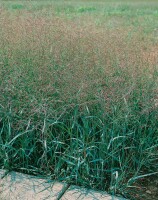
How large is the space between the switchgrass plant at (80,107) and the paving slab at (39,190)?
11cm

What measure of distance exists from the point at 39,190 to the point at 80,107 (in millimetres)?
814

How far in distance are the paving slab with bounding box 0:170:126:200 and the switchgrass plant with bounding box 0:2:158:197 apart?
0.11 meters

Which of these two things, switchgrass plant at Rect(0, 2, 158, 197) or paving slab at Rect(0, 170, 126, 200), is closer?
paving slab at Rect(0, 170, 126, 200)

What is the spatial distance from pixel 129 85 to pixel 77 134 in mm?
678

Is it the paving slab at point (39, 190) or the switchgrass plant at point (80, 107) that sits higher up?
the switchgrass plant at point (80, 107)

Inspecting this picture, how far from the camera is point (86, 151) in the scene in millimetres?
3154

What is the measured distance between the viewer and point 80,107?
11.1 feet

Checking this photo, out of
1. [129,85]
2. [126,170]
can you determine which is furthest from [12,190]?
[129,85]

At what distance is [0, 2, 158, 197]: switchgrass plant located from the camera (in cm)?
316

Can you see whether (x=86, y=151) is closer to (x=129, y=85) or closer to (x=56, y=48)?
(x=129, y=85)

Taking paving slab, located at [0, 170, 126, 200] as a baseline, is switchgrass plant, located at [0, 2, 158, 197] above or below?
above

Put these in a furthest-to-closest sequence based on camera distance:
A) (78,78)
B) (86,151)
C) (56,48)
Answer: (56,48)
(78,78)
(86,151)

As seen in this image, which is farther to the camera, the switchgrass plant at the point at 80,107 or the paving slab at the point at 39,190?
the switchgrass plant at the point at 80,107

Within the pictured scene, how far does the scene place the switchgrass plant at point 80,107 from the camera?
10.4 ft
